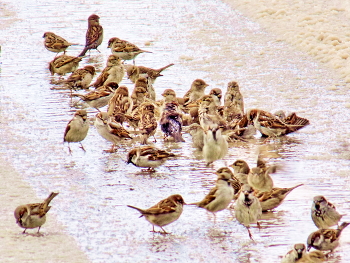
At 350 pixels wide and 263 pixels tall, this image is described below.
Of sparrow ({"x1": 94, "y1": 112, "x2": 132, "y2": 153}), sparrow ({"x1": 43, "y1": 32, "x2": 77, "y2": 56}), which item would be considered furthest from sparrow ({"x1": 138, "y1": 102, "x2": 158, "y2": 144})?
sparrow ({"x1": 43, "y1": 32, "x2": 77, "y2": 56})

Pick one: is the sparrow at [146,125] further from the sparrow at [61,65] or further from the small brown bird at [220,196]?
the sparrow at [61,65]

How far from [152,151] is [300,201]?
7.21 feet

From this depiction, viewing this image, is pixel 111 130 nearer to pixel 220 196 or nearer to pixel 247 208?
pixel 220 196

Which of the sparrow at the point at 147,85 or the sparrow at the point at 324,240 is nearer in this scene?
the sparrow at the point at 324,240

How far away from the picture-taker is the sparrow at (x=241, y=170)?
31.6ft

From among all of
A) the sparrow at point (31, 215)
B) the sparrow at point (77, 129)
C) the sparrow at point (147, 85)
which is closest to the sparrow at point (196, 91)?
the sparrow at point (147, 85)

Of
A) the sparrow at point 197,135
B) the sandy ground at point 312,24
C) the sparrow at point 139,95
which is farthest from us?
A: the sandy ground at point 312,24

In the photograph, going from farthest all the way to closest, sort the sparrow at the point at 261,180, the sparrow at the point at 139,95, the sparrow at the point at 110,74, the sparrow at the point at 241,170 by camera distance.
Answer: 1. the sparrow at the point at 110,74
2. the sparrow at the point at 139,95
3. the sparrow at the point at 241,170
4. the sparrow at the point at 261,180

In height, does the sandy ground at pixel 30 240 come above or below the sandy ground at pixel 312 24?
above

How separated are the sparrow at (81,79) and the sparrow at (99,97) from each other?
115 centimetres

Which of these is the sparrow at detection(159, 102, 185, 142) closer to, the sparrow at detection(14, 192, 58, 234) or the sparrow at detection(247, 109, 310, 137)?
the sparrow at detection(247, 109, 310, 137)

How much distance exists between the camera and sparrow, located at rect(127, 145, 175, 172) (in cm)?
1014

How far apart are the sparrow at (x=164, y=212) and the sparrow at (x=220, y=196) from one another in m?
0.46

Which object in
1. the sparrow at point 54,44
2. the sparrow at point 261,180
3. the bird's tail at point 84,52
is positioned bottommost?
the bird's tail at point 84,52
